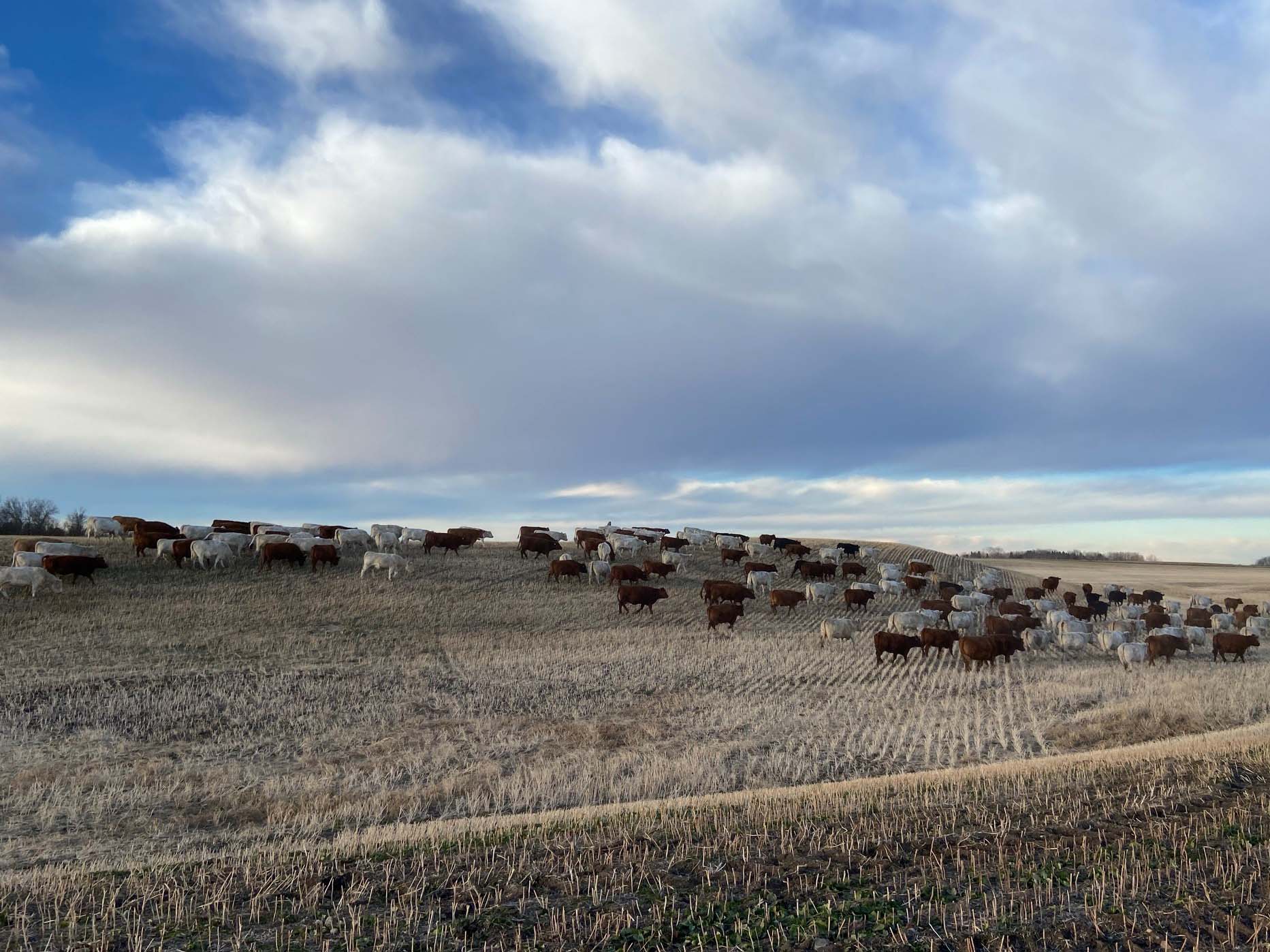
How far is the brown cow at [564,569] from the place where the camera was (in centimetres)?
4459

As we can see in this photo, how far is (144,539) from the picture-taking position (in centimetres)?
4203

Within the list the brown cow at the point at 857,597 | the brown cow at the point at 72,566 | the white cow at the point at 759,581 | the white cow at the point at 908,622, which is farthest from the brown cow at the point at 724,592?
the brown cow at the point at 72,566

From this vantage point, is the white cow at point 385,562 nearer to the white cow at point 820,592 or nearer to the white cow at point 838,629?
the white cow at point 820,592

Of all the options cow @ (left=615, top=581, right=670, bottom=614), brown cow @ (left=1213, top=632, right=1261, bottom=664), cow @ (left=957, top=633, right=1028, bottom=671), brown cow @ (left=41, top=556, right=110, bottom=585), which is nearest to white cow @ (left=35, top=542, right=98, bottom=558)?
brown cow @ (left=41, top=556, right=110, bottom=585)

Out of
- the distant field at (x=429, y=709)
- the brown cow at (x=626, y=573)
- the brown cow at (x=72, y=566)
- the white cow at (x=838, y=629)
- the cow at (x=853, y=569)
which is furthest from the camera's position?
the cow at (x=853, y=569)

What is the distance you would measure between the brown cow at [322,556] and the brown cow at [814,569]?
25.3 metres

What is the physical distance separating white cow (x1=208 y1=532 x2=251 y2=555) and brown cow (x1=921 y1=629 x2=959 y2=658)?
32.0m

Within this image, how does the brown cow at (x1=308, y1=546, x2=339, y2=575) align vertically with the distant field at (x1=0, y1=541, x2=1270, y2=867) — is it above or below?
above

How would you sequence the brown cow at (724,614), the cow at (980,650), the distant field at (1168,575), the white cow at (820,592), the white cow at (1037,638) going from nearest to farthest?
the cow at (980,650)
the white cow at (1037,638)
the brown cow at (724,614)
the white cow at (820,592)
the distant field at (1168,575)

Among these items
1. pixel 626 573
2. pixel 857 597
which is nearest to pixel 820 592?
pixel 857 597

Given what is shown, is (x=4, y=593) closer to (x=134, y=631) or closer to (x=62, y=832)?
(x=134, y=631)

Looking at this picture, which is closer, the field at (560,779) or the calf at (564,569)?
the field at (560,779)

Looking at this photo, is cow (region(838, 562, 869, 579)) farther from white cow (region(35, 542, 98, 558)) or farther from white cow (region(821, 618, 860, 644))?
white cow (region(35, 542, 98, 558))

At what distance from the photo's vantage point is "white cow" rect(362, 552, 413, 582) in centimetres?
4256
